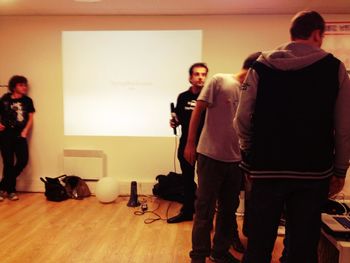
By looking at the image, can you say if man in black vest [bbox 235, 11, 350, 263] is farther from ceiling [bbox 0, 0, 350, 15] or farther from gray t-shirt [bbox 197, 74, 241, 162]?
ceiling [bbox 0, 0, 350, 15]

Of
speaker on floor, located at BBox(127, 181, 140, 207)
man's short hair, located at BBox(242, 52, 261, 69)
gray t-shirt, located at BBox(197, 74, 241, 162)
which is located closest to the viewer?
man's short hair, located at BBox(242, 52, 261, 69)

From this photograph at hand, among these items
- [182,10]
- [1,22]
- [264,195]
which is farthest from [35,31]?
[264,195]

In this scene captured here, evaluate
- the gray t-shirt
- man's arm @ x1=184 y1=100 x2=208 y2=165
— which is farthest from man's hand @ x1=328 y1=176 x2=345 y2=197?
man's arm @ x1=184 y1=100 x2=208 y2=165

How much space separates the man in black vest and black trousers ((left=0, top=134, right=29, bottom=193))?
11.0 ft

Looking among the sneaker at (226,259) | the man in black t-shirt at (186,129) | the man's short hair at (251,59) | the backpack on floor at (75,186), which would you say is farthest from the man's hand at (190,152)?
the backpack on floor at (75,186)

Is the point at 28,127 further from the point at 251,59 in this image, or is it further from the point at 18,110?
the point at 251,59

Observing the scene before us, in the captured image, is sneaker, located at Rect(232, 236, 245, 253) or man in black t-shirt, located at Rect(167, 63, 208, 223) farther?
man in black t-shirt, located at Rect(167, 63, 208, 223)

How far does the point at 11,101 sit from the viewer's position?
3.85 m

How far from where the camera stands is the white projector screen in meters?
3.91

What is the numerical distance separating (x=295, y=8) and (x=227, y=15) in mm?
751

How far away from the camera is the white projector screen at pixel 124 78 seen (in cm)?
391

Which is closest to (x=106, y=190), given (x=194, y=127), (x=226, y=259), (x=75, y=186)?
(x=75, y=186)

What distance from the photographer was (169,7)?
3.54 meters

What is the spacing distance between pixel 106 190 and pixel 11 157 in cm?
127
